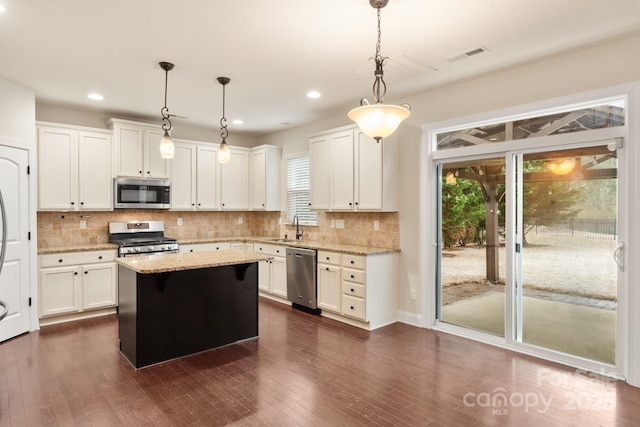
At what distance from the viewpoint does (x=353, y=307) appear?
4340mm

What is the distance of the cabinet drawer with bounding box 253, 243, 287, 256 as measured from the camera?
5.38 m

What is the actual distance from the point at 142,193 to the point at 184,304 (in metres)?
2.55

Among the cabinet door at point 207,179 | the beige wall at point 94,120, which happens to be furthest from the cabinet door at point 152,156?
the cabinet door at point 207,179

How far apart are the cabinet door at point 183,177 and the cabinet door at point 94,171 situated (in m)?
0.89

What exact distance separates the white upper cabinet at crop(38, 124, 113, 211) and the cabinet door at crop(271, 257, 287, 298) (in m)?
2.42

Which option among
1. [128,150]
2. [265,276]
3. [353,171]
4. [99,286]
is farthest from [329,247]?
[128,150]

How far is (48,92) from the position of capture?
4340mm

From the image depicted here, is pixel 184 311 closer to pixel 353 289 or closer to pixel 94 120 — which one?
pixel 353 289

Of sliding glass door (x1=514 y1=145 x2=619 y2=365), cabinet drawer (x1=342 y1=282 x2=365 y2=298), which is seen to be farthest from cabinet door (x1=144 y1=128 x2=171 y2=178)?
sliding glass door (x1=514 y1=145 x2=619 y2=365)

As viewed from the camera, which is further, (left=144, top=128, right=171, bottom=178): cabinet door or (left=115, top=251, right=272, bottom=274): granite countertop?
(left=144, top=128, right=171, bottom=178): cabinet door

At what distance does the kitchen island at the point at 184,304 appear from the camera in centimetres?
319

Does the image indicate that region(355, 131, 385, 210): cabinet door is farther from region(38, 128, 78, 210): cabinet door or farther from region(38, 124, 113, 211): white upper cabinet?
region(38, 128, 78, 210): cabinet door

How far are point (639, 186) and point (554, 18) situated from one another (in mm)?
1443

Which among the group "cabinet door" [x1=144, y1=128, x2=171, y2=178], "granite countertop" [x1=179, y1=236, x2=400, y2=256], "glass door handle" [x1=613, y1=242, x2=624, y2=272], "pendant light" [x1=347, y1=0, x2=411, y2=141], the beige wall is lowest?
"granite countertop" [x1=179, y1=236, x2=400, y2=256]
